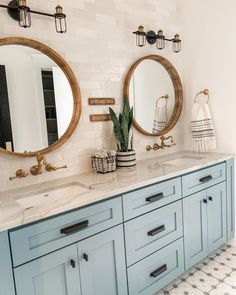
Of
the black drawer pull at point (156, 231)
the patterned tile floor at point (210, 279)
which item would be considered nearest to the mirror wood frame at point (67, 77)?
the black drawer pull at point (156, 231)

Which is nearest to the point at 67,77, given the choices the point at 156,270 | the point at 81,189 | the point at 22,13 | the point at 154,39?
the point at 22,13

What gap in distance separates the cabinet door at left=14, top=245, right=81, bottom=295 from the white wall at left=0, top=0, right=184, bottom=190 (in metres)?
0.61

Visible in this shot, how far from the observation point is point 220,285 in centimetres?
183

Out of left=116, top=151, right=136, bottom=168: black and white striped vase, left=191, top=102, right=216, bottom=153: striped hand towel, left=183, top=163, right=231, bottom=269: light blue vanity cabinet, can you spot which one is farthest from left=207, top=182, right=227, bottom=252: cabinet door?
left=116, top=151, right=136, bottom=168: black and white striped vase

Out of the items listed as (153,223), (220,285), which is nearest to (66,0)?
(153,223)

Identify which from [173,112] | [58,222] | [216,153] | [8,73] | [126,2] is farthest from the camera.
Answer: [173,112]

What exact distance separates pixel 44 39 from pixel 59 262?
1.38 metres

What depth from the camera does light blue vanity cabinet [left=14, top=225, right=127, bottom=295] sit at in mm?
1136

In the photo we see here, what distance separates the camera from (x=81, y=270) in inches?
50.7

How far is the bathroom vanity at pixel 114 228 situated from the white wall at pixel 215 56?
349 millimetres

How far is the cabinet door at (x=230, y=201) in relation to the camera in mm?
2264

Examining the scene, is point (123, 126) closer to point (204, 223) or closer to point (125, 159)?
point (125, 159)

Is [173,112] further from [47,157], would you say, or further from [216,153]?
[47,157]

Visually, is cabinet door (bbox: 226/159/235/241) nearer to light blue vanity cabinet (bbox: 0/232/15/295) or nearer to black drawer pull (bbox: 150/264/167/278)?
black drawer pull (bbox: 150/264/167/278)
